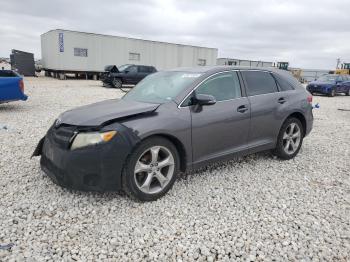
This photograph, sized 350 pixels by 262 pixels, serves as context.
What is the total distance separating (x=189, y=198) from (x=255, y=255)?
115cm

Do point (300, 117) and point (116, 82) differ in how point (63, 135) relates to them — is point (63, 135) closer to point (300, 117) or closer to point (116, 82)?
point (300, 117)

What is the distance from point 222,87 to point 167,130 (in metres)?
1.24

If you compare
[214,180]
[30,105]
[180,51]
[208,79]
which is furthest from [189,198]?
[180,51]

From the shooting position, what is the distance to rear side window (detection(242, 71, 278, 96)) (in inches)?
175

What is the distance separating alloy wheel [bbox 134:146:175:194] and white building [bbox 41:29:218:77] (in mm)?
21666

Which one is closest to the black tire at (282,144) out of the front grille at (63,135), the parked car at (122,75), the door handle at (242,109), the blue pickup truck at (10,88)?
the door handle at (242,109)

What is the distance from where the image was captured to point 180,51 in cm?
2805

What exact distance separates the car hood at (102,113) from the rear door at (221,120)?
0.66 m

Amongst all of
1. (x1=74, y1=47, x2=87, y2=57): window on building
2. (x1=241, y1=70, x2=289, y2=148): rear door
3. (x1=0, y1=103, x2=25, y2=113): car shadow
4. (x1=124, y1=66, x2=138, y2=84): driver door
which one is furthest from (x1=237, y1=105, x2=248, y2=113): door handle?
(x1=74, y1=47, x2=87, y2=57): window on building

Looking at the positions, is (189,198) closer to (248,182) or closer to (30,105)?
(248,182)

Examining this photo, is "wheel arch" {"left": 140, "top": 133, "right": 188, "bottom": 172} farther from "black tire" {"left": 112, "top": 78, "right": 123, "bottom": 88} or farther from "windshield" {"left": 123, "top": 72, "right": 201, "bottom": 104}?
"black tire" {"left": 112, "top": 78, "right": 123, "bottom": 88}

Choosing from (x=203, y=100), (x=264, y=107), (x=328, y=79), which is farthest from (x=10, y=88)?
(x=328, y=79)

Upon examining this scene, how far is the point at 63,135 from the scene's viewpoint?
3.25 m

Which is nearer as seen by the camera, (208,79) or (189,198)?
(189,198)
